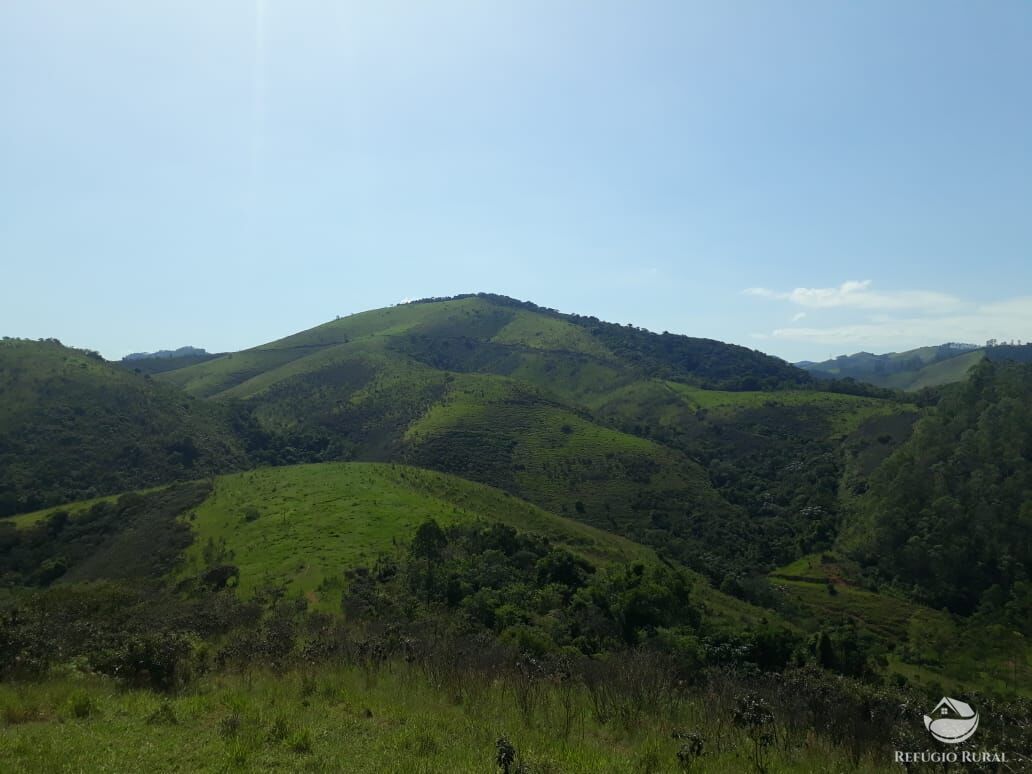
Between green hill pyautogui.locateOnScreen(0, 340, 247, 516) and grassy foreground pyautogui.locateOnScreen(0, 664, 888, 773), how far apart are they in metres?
71.1

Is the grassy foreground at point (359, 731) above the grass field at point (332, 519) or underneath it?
above

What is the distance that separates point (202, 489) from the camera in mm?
60688

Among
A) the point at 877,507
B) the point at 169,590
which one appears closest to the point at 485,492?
the point at 169,590

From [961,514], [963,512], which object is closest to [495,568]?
[961,514]

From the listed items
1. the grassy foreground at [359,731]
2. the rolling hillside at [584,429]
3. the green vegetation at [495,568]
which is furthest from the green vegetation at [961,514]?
the grassy foreground at [359,731]

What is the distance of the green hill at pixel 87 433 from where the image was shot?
7138 cm

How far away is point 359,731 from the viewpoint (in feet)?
35.0

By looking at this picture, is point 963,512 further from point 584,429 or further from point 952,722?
point 952,722

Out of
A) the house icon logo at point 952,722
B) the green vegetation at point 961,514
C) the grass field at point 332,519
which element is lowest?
the green vegetation at point 961,514

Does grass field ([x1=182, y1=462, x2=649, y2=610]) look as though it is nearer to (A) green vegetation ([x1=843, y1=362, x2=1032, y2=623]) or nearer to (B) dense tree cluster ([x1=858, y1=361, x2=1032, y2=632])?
(A) green vegetation ([x1=843, y1=362, x2=1032, y2=623])

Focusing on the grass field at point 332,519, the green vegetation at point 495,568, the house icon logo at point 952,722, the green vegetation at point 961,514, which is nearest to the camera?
the house icon logo at point 952,722

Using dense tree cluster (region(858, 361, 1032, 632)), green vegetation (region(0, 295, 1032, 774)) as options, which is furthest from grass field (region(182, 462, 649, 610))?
dense tree cluster (region(858, 361, 1032, 632))

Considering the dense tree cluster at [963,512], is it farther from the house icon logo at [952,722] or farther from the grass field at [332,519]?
the house icon logo at [952,722]

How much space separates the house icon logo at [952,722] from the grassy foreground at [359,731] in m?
1.38
